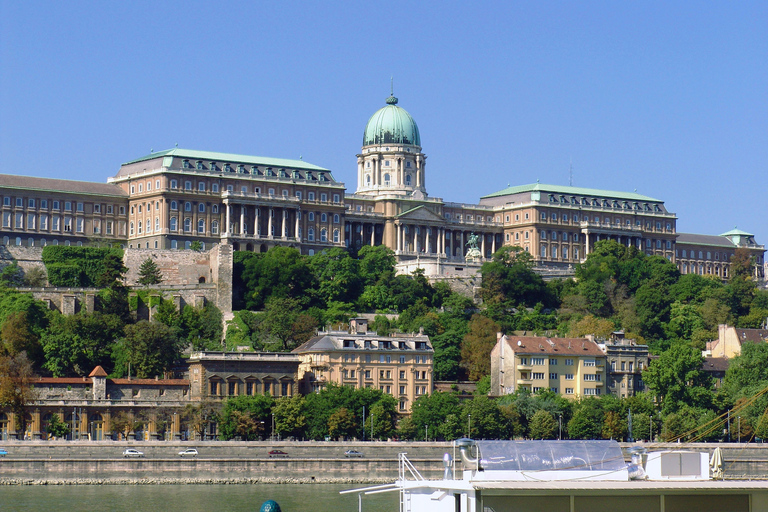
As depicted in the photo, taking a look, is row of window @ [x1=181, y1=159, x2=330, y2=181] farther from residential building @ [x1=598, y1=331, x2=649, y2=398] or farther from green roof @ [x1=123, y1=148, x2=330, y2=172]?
residential building @ [x1=598, y1=331, x2=649, y2=398]

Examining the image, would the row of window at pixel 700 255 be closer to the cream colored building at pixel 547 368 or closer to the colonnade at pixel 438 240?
the colonnade at pixel 438 240

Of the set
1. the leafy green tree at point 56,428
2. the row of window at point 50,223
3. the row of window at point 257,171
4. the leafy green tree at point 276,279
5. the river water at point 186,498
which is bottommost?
the river water at point 186,498

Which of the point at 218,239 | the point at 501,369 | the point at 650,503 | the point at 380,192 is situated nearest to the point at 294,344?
the point at 501,369

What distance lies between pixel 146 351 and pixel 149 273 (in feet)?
74.1

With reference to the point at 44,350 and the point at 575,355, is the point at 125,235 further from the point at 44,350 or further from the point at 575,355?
the point at 575,355

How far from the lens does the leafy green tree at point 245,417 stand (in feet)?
286

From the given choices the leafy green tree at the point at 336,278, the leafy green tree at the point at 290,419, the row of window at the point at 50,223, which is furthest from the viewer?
the row of window at the point at 50,223

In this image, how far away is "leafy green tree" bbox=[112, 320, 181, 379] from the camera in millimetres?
100000

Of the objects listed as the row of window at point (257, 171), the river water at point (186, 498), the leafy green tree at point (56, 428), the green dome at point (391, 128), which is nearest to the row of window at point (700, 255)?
the green dome at point (391, 128)

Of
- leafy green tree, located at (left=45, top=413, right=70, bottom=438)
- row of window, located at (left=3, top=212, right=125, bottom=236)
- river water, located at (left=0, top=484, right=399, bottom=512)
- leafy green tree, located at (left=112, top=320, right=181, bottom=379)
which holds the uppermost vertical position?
row of window, located at (left=3, top=212, right=125, bottom=236)

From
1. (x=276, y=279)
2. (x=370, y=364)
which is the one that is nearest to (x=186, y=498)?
(x=370, y=364)

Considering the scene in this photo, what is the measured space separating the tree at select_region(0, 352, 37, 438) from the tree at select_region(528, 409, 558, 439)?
32285 millimetres

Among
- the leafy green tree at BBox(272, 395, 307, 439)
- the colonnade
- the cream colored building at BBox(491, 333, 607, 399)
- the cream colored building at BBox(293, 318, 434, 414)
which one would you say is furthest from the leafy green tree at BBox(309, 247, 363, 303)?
the leafy green tree at BBox(272, 395, 307, 439)

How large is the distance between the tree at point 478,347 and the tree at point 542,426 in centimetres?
1569
